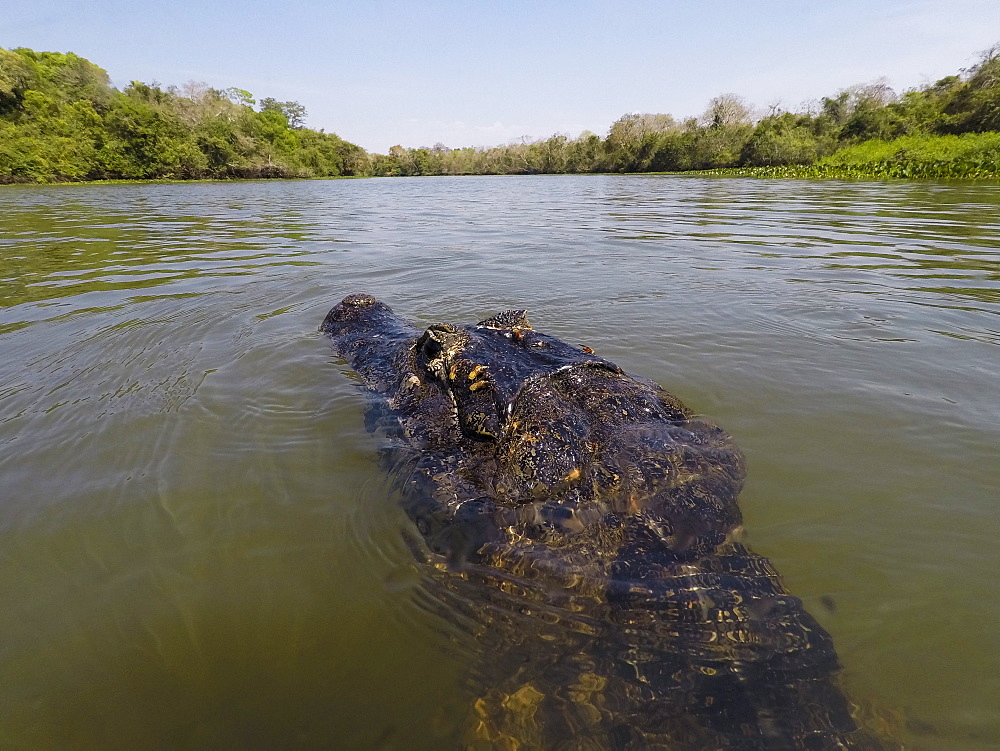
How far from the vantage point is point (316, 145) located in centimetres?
7606

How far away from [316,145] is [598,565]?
8695cm

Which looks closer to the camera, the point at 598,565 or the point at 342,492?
the point at 598,565


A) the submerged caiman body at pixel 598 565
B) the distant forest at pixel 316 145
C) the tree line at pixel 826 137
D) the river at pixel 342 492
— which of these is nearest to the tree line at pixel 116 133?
the distant forest at pixel 316 145

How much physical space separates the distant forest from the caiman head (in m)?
28.7

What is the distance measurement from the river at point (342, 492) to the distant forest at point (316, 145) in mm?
25782

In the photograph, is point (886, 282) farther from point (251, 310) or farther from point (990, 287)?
point (251, 310)

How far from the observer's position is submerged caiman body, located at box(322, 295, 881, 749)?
5.14 ft

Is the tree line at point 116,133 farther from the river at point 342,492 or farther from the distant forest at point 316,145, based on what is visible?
the river at point 342,492

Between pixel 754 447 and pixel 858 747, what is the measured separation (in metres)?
2.05

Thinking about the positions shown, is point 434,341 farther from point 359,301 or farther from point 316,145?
point 316,145

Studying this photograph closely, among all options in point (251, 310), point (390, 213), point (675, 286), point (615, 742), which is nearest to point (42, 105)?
point (390, 213)

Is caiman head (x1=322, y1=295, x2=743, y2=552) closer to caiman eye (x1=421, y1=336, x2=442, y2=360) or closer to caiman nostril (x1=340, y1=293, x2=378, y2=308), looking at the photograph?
caiman eye (x1=421, y1=336, x2=442, y2=360)

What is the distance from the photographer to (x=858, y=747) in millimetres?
1453

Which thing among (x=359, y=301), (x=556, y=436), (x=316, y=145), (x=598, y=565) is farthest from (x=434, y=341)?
(x=316, y=145)
